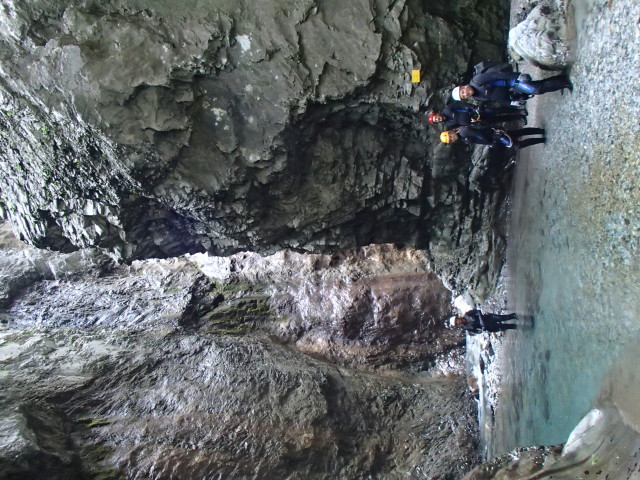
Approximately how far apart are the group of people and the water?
0.35m

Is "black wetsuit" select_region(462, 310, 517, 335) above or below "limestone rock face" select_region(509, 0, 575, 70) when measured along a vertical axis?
below

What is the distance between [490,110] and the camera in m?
6.85

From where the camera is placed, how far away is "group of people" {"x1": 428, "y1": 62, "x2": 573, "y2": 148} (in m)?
6.42

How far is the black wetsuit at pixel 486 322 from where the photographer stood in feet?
25.9

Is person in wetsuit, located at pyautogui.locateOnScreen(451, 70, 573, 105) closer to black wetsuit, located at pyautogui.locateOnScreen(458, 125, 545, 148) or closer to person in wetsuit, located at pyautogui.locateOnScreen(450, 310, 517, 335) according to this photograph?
black wetsuit, located at pyautogui.locateOnScreen(458, 125, 545, 148)

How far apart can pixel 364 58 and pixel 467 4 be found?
1747 mm

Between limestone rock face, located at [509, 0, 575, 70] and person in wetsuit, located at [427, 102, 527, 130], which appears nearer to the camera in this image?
limestone rock face, located at [509, 0, 575, 70]

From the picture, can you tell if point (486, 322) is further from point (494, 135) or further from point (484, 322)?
point (494, 135)

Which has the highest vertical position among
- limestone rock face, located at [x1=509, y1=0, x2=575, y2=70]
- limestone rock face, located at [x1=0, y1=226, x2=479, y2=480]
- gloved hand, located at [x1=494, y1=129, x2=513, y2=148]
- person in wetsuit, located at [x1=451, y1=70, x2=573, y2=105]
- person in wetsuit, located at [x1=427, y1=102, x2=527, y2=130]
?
limestone rock face, located at [x1=509, y1=0, x2=575, y2=70]

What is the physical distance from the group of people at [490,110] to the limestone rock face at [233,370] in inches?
181

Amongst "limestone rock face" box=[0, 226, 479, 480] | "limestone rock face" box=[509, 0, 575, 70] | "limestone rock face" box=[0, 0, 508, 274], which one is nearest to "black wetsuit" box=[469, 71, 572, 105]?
"limestone rock face" box=[509, 0, 575, 70]

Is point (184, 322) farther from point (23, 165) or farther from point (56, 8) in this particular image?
point (56, 8)

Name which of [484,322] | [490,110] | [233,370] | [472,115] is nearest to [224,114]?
[472,115]

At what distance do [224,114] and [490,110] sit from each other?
3.34 m
